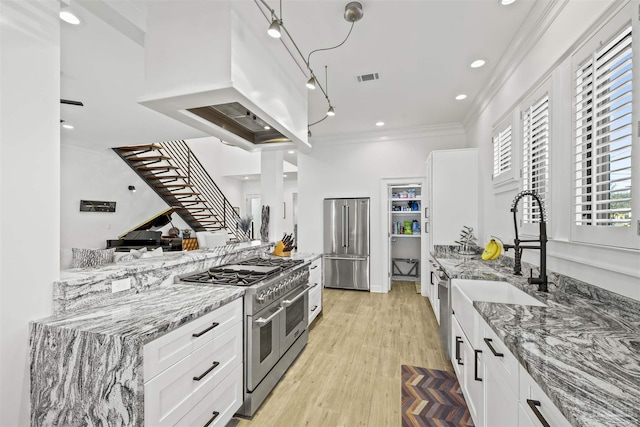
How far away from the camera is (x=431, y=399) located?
2141mm

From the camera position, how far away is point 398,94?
3637 mm

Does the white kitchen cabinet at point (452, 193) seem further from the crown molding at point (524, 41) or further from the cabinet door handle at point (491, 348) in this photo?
the cabinet door handle at point (491, 348)

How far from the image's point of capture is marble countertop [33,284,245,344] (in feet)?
4.11

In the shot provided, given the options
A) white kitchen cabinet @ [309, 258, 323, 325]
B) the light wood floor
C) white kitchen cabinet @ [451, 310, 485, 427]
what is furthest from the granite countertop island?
white kitchen cabinet @ [309, 258, 323, 325]

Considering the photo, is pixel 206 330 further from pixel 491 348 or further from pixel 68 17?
pixel 68 17

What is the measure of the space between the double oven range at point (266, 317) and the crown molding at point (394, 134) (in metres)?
3.29

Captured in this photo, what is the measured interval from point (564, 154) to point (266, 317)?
2316 mm

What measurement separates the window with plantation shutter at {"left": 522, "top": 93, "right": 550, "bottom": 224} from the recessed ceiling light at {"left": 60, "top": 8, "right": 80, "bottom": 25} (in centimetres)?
349

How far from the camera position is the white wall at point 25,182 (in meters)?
1.26

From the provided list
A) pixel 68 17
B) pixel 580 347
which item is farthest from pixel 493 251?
pixel 68 17

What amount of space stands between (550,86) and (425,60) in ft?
4.00

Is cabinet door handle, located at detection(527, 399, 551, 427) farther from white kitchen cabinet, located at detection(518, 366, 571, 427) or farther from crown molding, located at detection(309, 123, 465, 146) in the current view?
crown molding, located at detection(309, 123, 465, 146)

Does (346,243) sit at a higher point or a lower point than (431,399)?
higher

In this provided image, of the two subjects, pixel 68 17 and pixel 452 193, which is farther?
pixel 452 193
